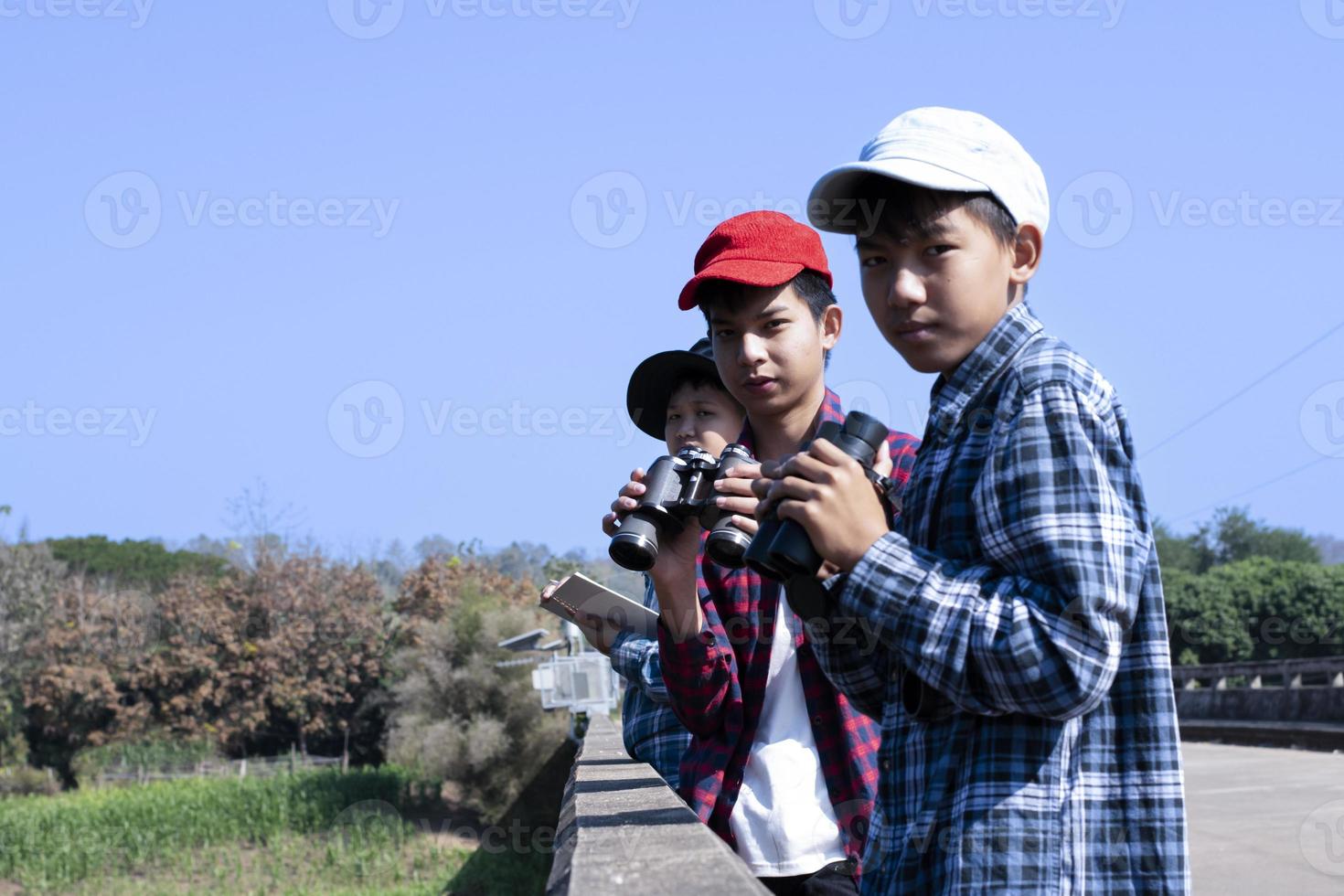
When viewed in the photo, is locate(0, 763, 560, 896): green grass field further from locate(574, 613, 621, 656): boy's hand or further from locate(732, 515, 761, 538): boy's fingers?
locate(732, 515, 761, 538): boy's fingers

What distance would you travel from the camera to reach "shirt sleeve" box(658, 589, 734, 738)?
316 cm

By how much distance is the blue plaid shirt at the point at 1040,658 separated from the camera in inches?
67.1

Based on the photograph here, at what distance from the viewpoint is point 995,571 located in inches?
71.7

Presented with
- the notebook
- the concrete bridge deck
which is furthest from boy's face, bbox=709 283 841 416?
the concrete bridge deck

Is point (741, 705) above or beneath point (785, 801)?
above

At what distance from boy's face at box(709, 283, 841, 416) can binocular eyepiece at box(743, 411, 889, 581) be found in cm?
123

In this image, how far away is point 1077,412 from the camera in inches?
70.9

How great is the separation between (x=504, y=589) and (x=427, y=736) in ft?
37.7

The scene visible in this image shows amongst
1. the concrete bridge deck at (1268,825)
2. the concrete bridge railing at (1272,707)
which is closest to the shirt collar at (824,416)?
the concrete bridge deck at (1268,825)
